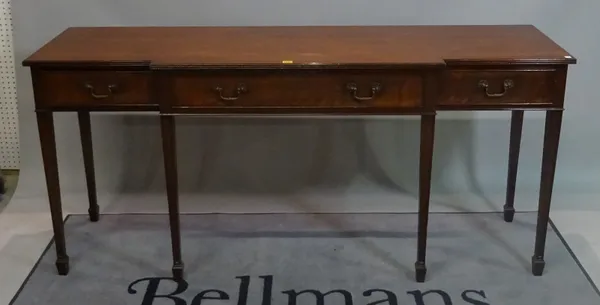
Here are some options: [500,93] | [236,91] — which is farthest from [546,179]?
[236,91]

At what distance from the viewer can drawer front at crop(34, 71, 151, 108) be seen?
2.04 m

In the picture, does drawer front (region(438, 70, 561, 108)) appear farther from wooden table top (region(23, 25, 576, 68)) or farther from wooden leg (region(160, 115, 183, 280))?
wooden leg (region(160, 115, 183, 280))

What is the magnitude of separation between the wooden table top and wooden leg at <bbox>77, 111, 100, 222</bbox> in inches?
12.1

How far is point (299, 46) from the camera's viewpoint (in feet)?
7.11

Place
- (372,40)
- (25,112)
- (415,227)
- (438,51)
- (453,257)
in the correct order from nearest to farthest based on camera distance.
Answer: (438,51) < (372,40) < (453,257) < (415,227) < (25,112)

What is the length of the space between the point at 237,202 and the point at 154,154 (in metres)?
0.36

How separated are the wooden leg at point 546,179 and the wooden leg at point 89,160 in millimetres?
1451

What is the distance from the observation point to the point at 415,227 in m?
2.61

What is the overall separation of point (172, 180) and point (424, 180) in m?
0.71

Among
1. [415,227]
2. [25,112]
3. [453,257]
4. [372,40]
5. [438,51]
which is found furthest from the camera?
[25,112]

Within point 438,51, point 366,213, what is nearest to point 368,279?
point 366,213

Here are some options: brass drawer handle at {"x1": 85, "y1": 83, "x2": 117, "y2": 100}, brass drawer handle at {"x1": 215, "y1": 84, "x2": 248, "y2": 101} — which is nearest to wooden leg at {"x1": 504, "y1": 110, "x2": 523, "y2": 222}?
Answer: brass drawer handle at {"x1": 215, "y1": 84, "x2": 248, "y2": 101}

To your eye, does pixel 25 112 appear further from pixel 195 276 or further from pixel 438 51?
pixel 438 51

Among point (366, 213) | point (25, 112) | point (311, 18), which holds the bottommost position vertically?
point (366, 213)
